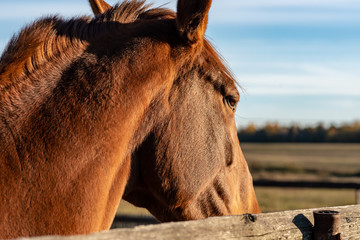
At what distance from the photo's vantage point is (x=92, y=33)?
2373mm

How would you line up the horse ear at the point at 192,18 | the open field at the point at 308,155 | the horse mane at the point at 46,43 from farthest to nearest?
1. the open field at the point at 308,155
2. the horse ear at the point at 192,18
3. the horse mane at the point at 46,43

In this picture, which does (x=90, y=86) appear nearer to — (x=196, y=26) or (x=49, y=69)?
(x=49, y=69)

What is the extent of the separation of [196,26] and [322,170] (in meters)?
28.1

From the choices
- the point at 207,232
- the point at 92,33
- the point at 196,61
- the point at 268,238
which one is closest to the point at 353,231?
the point at 268,238

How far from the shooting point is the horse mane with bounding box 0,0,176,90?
2167 mm

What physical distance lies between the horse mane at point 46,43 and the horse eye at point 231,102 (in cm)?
75

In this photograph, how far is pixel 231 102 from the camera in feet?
8.65

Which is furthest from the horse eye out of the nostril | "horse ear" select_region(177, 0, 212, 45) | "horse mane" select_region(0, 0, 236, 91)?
"horse mane" select_region(0, 0, 236, 91)

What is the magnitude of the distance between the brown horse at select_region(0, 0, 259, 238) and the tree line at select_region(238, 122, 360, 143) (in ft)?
90.7

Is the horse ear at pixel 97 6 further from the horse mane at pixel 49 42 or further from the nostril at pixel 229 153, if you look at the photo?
the nostril at pixel 229 153

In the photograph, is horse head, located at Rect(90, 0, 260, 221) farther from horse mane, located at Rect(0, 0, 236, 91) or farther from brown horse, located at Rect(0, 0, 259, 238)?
horse mane, located at Rect(0, 0, 236, 91)

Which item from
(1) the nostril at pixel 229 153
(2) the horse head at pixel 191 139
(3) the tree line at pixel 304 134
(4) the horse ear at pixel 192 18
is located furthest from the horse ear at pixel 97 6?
Answer: (3) the tree line at pixel 304 134

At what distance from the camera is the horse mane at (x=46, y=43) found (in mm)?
2167

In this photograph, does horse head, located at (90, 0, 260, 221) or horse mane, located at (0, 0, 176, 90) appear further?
horse head, located at (90, 0, 260, 221)
